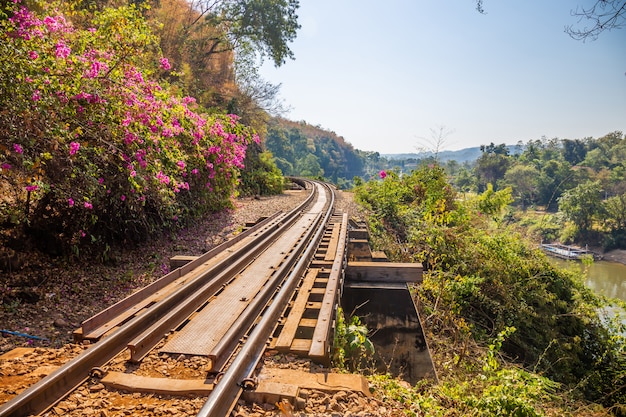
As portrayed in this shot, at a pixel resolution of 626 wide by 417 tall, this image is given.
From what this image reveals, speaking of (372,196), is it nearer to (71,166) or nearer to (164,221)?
(164,221)

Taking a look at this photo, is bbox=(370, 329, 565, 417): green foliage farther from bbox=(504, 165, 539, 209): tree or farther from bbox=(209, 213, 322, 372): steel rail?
bbox=(504, 165, 539, 209): tree

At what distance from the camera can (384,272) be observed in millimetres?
6664

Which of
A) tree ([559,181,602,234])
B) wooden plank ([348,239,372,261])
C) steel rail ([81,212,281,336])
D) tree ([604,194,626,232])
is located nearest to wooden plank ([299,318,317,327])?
steel rail ([81,212,281,336])

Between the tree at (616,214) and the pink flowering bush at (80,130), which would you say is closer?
the pink flowering bush at (80,130)

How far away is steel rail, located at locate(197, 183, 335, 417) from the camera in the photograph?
2592 mm

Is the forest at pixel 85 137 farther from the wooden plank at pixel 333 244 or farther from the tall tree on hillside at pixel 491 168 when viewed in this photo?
the tall tree on hillside at pixel 491 168

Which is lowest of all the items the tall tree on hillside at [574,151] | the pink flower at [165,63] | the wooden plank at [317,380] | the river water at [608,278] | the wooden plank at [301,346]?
the river water at [608,278]

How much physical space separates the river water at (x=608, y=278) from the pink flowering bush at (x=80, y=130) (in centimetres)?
3077

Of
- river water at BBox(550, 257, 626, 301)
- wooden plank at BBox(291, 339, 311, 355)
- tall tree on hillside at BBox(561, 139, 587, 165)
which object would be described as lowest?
river water at BBox(550, 257, 626, 301)

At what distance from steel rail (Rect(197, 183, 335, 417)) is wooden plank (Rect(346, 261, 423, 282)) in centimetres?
195

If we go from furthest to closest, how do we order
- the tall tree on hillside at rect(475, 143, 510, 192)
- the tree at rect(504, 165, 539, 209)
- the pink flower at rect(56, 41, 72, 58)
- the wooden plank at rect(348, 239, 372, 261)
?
1. the tall tree on hillside at rect(475, 143, 510, 192)
2. the tree at rect(504, 165, 539, 209)
3. the wooden plank at rect(348, 239, 372, 261)
4. the pink flower at rect(56, 41, 72, 58)

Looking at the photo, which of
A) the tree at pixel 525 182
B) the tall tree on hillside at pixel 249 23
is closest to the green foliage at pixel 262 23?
the tall tree on hillside at pixel 249 23

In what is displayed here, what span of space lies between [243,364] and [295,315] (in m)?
1.25

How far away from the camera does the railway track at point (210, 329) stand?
2900mm
